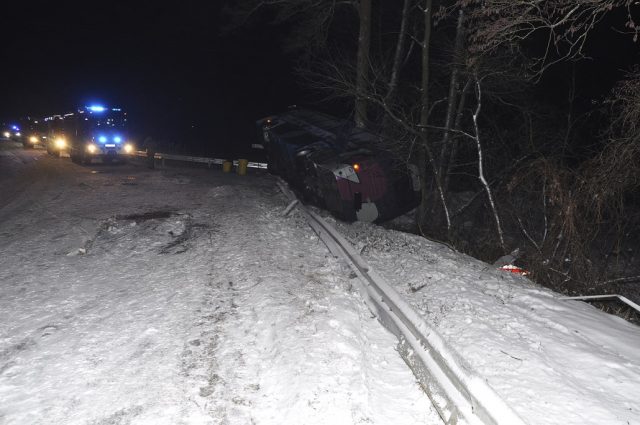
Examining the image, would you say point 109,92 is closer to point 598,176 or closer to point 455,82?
point 455,82

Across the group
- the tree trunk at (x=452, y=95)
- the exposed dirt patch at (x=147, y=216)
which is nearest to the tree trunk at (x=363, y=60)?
the tree trunk at (x=452, y=95)

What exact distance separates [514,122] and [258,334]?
12687 mm

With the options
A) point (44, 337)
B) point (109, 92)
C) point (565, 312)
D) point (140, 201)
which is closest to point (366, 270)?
point (565, 312)

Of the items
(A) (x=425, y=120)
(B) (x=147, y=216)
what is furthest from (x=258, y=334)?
(A) (x=425, y=120)

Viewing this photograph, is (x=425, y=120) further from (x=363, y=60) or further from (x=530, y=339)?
(x=530, y=339)

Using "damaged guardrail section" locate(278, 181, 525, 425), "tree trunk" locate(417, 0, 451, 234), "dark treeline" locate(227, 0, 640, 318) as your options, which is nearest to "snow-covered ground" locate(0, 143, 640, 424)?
"damaged guardrail section" locate(278, 181, 525, 425)

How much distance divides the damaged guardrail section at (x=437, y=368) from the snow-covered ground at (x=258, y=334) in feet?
0.45

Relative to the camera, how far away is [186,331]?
13.6 ft

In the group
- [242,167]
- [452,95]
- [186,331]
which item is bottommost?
[186,331]

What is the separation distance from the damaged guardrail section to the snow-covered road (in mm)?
121

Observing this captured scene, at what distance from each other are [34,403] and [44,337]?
1056mm

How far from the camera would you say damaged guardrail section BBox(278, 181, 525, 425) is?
2.77 meters

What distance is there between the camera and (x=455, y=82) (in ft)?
35.4

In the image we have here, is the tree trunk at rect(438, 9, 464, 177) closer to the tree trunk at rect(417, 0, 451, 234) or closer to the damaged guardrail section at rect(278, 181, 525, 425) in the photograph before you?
the tree trunk at rect(417, 0, 451, 234)
